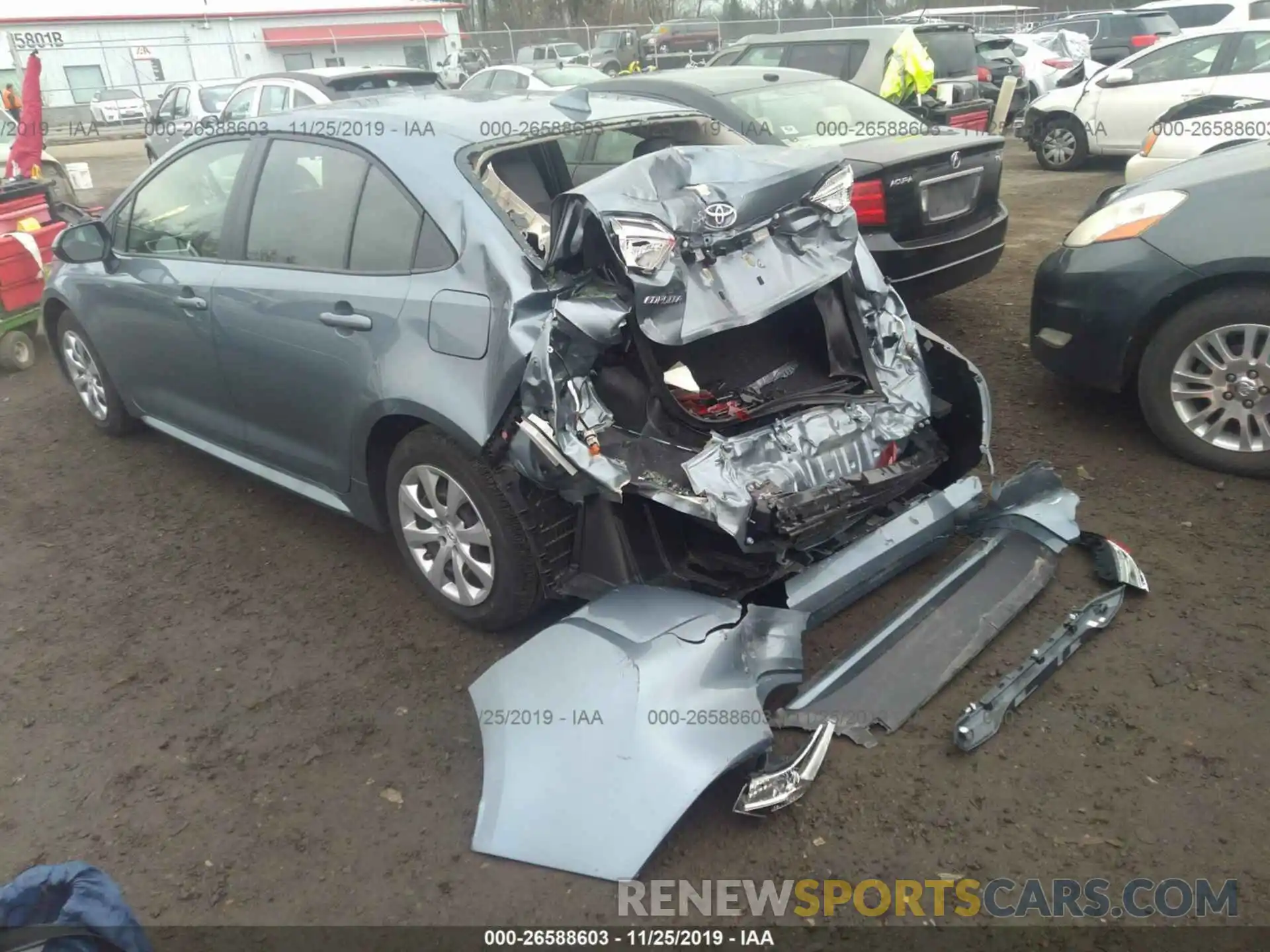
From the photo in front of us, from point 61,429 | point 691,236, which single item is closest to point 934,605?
point 691,236

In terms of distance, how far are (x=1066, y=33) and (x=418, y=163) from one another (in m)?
19.1

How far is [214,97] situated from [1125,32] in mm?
16152

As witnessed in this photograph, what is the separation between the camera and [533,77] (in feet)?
49.8

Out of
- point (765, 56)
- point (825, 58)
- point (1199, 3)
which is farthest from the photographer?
point (1199, 3)

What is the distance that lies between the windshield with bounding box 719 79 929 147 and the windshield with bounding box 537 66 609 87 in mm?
9497

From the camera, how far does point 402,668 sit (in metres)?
3.30

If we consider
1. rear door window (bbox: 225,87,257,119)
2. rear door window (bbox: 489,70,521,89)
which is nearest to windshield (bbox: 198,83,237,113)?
rear door window (bbox: 225,87,257,119)

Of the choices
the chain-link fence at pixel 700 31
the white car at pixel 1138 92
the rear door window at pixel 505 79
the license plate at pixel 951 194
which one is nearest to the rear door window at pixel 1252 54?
the white car at pixel 1138 92

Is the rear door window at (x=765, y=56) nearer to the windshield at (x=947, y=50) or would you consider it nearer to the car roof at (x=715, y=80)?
the windshield at (x=947, y=50)

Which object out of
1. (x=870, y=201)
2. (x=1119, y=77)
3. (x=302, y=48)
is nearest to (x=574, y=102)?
(x=870, y=201)

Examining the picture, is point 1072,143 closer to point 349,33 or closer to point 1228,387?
point 1228,387

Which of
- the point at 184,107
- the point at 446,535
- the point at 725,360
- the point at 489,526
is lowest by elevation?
the point at 446,535

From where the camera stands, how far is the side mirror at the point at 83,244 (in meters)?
4.43

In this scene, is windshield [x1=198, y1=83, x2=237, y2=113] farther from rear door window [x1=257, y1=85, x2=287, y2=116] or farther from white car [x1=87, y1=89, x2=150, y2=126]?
white car [x1=87, y1=89, x2=150, y2=126]
